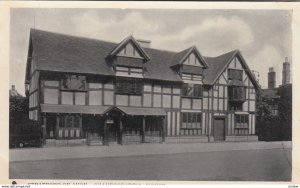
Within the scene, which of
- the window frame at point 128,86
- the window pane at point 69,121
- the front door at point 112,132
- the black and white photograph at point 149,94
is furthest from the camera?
the front door at point 112,132

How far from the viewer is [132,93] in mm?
13930

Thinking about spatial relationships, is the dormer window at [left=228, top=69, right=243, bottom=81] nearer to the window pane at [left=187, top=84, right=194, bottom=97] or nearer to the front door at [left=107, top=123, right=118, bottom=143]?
the window pane at [left=187, top=84, right=194, bottom=97]

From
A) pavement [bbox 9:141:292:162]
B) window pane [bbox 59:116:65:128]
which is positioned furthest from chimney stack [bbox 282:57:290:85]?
window pane [bbox 59:116:65:128]

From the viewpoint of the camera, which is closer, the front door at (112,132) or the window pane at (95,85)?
the window pane at (95,85)

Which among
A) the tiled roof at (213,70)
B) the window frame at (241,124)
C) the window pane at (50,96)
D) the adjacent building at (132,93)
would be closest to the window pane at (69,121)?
the adjacent building at (132,93)

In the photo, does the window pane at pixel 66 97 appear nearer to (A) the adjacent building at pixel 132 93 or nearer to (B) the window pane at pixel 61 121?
(A) the adjacent building at pixel 132 93

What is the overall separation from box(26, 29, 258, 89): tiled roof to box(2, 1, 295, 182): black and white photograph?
0.14ft

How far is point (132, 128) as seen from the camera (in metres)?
14.3

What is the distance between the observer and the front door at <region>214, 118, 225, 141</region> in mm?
15508

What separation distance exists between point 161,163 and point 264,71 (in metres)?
4.46

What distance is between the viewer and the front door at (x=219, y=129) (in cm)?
1551

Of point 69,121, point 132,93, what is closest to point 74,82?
point 69,121

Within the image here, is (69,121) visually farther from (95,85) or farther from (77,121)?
(95,85)
